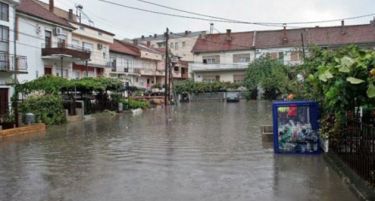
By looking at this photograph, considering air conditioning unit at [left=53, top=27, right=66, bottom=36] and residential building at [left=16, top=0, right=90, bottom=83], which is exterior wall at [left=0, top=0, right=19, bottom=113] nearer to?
residential building at [left=16, top=0, right=90, bottom=83]

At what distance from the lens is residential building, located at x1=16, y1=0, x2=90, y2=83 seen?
3644 cm

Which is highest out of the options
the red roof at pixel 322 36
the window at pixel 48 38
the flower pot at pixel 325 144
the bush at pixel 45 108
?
the red roof at pixel 322 36

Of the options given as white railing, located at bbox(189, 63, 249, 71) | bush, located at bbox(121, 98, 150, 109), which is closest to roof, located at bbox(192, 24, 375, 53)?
white railing, located at bbox(189, 63, 249, 71)

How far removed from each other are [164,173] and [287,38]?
218 ft

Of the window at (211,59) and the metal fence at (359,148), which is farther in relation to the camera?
the window at (211,59)

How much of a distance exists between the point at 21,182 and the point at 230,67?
226 ft

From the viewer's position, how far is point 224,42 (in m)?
78.9

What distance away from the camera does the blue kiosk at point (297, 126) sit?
12.1 metres

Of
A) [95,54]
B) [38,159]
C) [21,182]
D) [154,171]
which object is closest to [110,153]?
[38,159]

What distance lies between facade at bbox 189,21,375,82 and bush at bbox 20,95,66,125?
4783cm

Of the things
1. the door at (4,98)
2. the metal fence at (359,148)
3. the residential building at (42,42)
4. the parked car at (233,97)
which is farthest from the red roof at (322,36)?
the metal fence at (359,148)

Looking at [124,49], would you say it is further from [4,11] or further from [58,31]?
[4,11]

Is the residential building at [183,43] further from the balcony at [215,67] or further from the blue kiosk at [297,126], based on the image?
the blue kiosk at [297,126]

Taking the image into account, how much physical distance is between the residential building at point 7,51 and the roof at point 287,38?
43.8 metres
